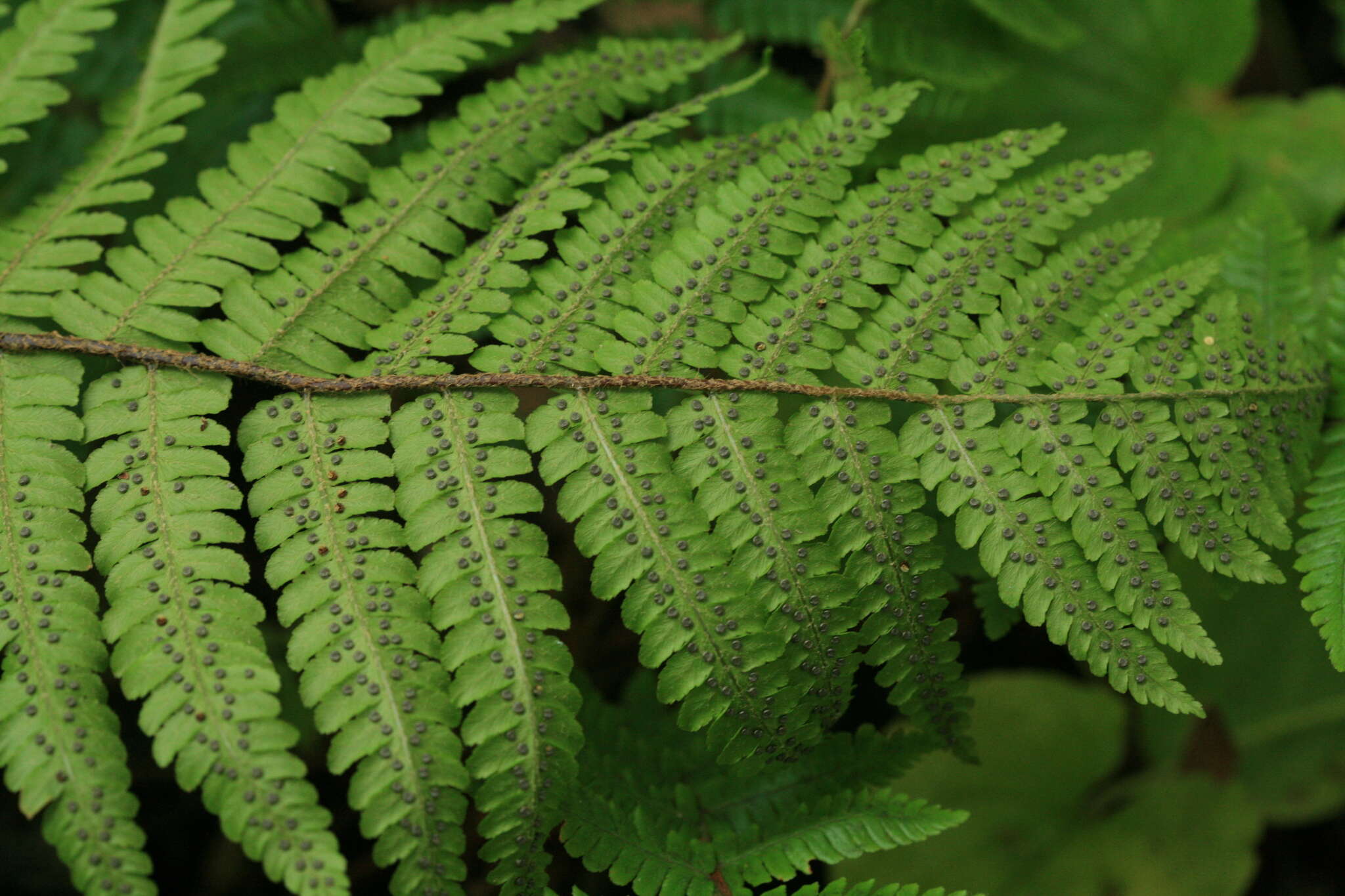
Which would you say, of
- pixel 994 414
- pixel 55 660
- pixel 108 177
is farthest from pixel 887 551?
pixel 108 177

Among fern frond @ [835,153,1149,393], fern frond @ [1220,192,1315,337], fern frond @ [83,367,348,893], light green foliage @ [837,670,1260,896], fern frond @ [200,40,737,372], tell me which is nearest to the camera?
fern frond @ [83,367,348,893]

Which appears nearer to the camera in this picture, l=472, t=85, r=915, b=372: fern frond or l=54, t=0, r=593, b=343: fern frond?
l=472, t=85, r=915, b=372: fern frond

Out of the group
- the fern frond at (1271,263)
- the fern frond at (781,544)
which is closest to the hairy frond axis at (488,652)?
the fern frond at (781,544)

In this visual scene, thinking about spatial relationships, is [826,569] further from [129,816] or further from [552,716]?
[129,816]

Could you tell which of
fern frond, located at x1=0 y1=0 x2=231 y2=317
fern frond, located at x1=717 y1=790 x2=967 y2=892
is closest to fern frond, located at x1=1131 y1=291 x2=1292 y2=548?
fern frond, located at x1=717 y1=790 x2=967 y2=892

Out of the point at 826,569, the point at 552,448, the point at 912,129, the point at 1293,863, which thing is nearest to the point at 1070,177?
the point at 912,129

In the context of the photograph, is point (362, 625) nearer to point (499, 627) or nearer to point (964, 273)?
point (499, 627)

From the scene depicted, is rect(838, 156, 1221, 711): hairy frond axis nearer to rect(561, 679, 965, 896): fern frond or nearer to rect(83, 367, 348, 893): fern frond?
rect(561, 679, 965, 896): fern frond
